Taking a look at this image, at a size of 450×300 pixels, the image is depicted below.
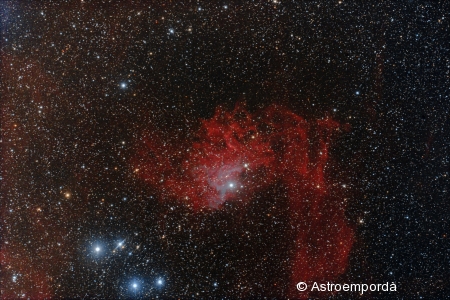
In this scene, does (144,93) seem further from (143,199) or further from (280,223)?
(280,223)

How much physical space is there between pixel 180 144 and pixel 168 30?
0.72 ft

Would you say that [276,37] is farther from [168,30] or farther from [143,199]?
[143,199]

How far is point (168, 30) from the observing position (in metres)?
0.60

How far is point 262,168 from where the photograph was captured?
61 centimetres

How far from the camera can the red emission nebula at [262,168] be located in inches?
23.8

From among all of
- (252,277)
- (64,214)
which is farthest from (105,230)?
(252,277)

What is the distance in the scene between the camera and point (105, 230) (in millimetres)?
607

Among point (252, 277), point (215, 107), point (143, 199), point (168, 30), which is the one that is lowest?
point (252, 277)

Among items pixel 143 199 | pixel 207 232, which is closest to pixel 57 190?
pixel 143 199

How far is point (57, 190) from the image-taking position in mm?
608

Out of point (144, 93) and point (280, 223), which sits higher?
point (144, 93)

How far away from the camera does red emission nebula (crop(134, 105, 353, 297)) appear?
1.99 feet

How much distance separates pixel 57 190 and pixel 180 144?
0.26 m

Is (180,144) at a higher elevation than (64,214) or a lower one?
higher
